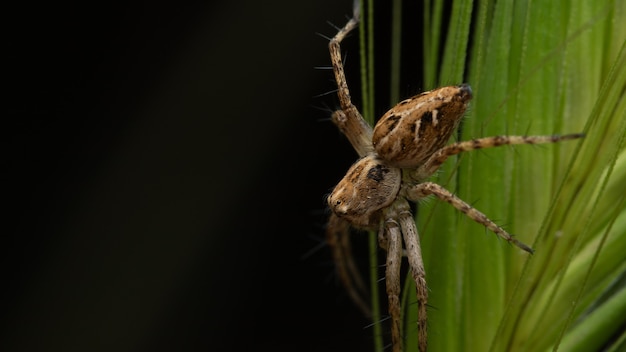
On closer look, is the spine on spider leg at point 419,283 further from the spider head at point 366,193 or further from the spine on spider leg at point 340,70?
the spine on spider leg at point 340,70

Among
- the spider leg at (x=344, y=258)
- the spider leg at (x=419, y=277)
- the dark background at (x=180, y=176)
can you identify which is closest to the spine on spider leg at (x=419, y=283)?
the spider leg at (x=419, y=277)

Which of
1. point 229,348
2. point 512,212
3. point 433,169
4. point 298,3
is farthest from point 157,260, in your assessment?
point 512,212

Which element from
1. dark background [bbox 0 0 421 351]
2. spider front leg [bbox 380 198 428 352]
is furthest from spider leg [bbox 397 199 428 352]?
dark background [bbox 0 0 421 351]

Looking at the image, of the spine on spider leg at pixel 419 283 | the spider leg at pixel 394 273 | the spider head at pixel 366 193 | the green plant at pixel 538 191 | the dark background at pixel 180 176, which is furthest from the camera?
the dark background at pixel 180 176

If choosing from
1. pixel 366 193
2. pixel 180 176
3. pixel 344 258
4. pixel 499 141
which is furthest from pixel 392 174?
pixel 180 176

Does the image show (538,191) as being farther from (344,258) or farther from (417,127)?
(344,258)
